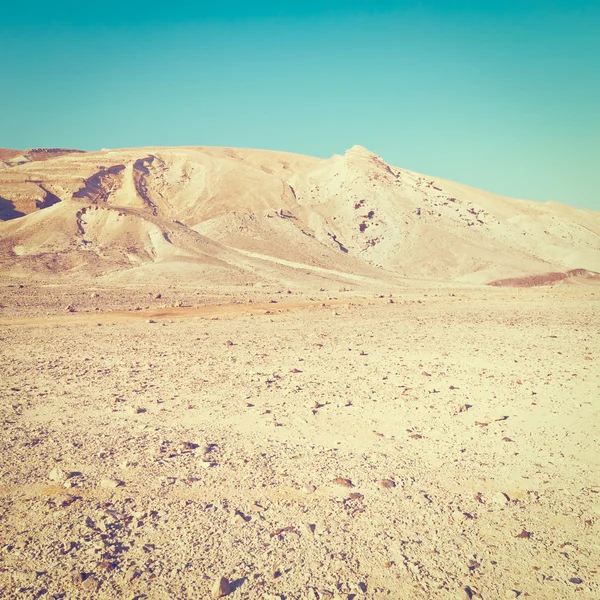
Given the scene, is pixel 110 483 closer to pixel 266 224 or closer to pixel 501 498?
pixel 501 498

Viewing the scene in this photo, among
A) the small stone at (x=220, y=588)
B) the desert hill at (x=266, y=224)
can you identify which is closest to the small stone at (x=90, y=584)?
the small stone at (x=220, y=588)

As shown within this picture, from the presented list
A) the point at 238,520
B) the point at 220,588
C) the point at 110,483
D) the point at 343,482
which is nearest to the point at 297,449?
the point at 343,482

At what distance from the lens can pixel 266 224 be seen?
4606 cm

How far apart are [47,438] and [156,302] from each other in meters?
15.0

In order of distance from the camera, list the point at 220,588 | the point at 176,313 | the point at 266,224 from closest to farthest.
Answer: the point at 220,588
the point at 176,313
the point at 266,224

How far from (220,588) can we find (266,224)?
142 ft

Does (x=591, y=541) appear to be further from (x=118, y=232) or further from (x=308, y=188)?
(x=308, y=188)


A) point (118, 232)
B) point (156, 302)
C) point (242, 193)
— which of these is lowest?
point (156, 302)

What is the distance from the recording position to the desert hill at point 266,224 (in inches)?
1329

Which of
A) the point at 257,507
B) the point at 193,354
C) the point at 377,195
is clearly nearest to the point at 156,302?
the point at 193,354

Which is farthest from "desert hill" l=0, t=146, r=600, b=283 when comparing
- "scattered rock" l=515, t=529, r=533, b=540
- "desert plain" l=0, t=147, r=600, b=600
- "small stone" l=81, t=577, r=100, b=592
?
"small stone" l=81, t=577, r=100, b=592

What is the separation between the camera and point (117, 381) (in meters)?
8.80

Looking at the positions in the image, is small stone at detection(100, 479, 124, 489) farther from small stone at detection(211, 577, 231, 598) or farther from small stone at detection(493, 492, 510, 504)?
small stone at detection(493, 492, 510, 504)

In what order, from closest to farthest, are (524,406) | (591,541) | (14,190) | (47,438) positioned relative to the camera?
(591,541) → (47,438) → (524,406) → (14,190)
